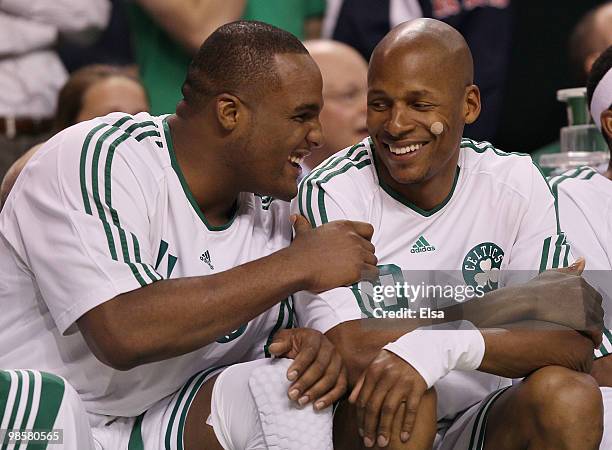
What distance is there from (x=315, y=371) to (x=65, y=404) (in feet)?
1.92

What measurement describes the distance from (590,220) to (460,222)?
1.64ft

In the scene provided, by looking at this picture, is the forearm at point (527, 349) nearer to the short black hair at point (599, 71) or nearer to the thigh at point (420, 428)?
the thigh at point (420, 428)

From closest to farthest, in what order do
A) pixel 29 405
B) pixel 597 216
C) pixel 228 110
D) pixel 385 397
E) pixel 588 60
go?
pixel 29 405 < pixel 385 397 < pixel 228 110 < pixel 597 216 < pixel 588 60

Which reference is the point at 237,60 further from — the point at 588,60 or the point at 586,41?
the point at 586,41

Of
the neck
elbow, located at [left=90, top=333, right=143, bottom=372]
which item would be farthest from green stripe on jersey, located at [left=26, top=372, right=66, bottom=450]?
the neck

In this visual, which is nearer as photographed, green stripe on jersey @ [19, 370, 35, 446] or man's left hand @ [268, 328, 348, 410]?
green stripe on jersey @ [19, 370, 35, 446]

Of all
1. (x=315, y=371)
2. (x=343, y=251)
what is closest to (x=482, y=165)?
(x=343, y=251)

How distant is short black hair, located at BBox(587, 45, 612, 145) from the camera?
13.3 feet

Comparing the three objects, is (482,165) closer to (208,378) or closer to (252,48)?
(252,48)

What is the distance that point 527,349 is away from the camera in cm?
304

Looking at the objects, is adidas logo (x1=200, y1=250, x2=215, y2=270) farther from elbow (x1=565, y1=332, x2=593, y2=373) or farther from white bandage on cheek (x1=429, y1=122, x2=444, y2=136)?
elbow (x1=565, y1=332, x2=593, y2=373)

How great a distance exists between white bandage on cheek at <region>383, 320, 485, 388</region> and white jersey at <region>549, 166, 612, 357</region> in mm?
589

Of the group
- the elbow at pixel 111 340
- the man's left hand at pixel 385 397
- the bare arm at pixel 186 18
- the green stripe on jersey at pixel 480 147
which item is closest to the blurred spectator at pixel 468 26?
the bare arm at pixel 186 18

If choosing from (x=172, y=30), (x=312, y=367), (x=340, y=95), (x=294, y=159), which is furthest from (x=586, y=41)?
(x=312, y=367)
